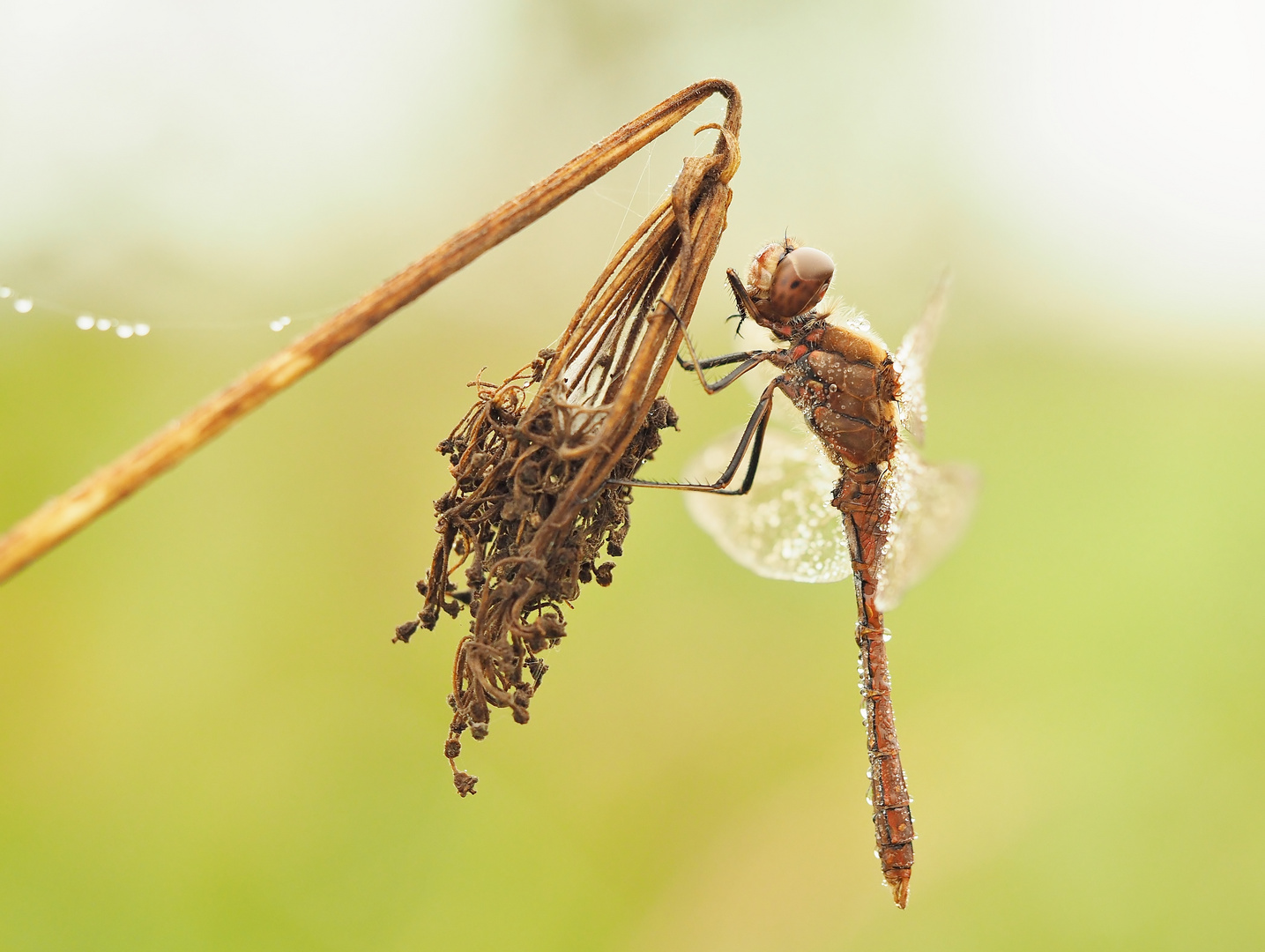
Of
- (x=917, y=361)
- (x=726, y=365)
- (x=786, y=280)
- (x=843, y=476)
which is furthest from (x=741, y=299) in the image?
(x=917, y=361)

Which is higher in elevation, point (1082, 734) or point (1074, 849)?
point (1082, 734)

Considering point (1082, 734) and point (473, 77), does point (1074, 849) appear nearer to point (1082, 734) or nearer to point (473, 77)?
point (1082, 734)

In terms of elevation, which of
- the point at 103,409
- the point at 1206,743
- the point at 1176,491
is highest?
the point at 103,409

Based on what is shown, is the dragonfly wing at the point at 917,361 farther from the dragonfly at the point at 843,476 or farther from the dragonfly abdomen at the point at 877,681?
the dragonfly abdomen at the point at 877,681

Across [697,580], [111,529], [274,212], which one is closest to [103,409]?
[111,529]

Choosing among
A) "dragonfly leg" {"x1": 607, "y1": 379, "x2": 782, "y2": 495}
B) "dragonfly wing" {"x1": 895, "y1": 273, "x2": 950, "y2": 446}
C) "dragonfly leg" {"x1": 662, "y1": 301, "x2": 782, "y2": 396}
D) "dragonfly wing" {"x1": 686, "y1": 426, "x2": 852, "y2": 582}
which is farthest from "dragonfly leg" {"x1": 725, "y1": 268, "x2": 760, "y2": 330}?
"dragonfly wing" {"x1": 686, "y1": 426, "x2": 852, "y2": 582}

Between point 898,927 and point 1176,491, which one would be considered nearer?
point 898,927

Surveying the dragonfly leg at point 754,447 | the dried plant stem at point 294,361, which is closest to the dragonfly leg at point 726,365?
the dragonfly leg at point 754,447

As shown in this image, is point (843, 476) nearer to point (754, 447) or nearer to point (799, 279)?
point (754, 447)
